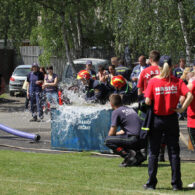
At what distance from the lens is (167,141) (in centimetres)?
752

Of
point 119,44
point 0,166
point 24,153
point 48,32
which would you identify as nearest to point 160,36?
point 119,44

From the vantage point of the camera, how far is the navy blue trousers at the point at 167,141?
7414mm

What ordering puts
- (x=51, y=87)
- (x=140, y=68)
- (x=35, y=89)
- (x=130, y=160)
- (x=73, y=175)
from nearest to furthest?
(x=73, y=175)
(x=130, y=160)
(x=140, y=68)
(x=51, y=87)
(x=35, y=89)

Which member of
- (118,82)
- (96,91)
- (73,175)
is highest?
(118,82)

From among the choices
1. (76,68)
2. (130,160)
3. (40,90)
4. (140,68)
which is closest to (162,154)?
(130,160)

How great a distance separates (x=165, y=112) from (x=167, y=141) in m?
0.42

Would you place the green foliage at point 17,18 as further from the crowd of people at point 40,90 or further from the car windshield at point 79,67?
the crowd of people at point 40,90

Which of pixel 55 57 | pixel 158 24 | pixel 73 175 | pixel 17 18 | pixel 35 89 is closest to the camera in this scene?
pixel 73 175

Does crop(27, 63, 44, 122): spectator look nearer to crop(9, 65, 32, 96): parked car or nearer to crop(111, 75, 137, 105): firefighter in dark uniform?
crop(111, 75, 137, 105): firefighter in dark uniform

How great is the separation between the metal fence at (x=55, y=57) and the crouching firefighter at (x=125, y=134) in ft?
83.5

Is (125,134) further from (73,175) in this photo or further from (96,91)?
(96,91)

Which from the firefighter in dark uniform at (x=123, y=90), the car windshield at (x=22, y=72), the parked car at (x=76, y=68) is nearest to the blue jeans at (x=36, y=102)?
the firefighter in dark uniform at (x=123, y=90)

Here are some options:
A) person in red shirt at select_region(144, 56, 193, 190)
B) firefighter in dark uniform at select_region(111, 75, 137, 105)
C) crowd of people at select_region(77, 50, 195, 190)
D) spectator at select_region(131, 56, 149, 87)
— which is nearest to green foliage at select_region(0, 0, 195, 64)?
spectator at select_region(131, 56, 149, 87)

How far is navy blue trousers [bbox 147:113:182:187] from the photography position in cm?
741
